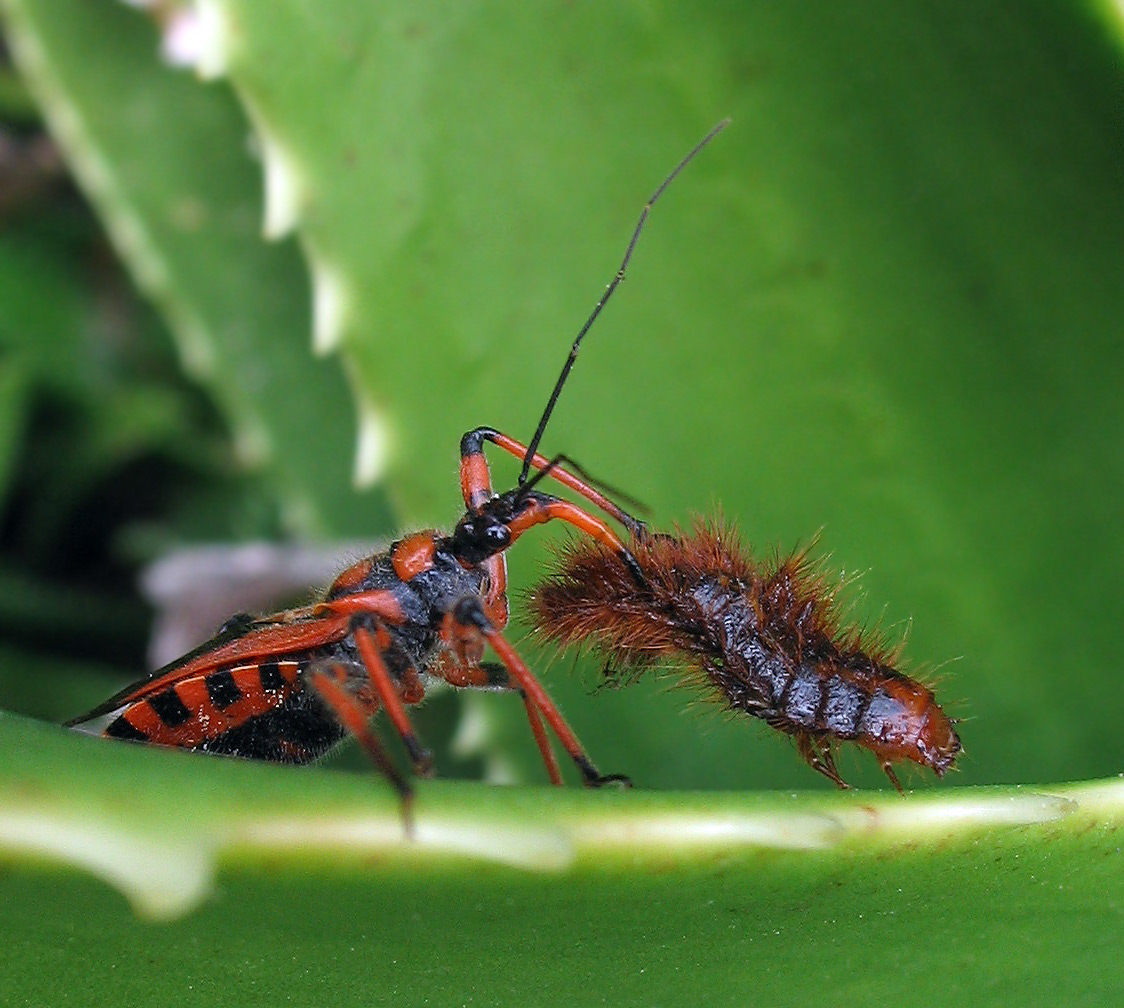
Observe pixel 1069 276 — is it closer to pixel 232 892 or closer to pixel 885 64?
pixel 885 64

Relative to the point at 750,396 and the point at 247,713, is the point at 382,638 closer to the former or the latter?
the point at 247,713

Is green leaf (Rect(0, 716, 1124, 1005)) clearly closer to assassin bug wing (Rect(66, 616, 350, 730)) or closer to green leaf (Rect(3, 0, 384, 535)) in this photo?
assassin bug wing (Rect(66, 616, 350, 730))

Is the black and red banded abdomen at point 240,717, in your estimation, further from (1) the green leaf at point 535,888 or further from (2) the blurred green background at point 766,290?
(1) the green leaf at point 535,888

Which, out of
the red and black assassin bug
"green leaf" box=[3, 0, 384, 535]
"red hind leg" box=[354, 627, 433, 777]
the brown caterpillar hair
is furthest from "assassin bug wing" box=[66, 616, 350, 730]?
"green leaf" box=[3, 0, 384, 535]

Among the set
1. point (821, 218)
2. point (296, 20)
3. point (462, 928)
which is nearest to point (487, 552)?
point (821, 218)

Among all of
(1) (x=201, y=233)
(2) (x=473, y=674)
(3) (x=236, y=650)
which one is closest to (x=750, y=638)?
(2) (x=473, y=674)

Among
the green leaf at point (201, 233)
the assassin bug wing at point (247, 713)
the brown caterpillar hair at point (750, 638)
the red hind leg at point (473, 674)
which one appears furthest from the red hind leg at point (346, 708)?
the green leaf at point (201, 233)
